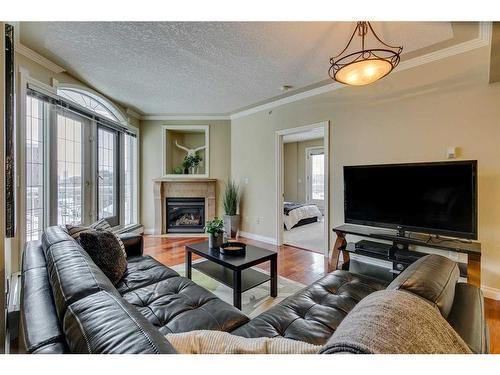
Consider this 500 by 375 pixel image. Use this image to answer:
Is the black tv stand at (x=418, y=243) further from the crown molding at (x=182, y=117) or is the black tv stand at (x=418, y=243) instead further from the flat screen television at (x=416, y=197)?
the crown molding at (x=182, y=117)

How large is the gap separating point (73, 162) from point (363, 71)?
11.9ft

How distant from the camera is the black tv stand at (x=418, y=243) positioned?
6.69 feet

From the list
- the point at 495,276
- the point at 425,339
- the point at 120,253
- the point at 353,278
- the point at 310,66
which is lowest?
the point at 495,276

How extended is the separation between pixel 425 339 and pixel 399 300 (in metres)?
0.12

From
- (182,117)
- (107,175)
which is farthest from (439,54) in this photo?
(107,175)

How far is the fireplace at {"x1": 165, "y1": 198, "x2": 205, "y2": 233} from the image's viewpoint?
5.07 m

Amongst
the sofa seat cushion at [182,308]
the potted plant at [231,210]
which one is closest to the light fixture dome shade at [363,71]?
the sofa seat cushion at [182,308]

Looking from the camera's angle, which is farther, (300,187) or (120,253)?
(300,187)

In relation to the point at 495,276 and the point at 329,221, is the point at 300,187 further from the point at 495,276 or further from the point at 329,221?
the point at 495,276

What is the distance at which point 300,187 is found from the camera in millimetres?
8047

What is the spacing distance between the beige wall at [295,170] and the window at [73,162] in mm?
4995

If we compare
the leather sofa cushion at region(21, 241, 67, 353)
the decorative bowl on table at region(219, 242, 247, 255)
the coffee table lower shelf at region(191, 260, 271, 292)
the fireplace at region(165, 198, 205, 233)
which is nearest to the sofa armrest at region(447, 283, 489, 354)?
the leather sofa cushion at region(21, 241, 67, 353)

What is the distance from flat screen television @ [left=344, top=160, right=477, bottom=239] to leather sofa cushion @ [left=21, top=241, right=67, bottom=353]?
2796mm
